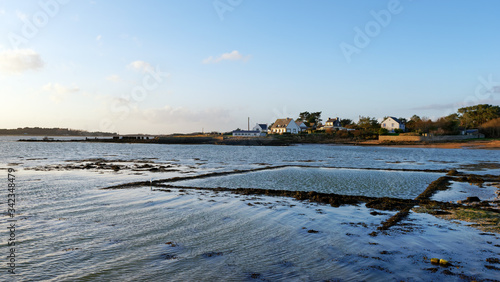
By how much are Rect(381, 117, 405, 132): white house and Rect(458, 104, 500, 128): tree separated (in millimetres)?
25113

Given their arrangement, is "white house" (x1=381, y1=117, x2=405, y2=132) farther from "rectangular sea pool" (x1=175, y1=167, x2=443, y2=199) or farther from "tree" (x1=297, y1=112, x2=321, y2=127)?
"rectangular sea pool" (x1=175, y1=167, x2=443, y2=199)

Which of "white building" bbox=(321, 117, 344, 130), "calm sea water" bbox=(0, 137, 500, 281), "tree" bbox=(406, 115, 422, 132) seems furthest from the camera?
"white building" bbox=(321, 117, 344, 130)

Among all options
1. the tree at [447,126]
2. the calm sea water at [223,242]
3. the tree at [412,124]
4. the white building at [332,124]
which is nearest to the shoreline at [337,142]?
the tree at [447,126]

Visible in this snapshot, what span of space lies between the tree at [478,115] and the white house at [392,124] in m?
25.1

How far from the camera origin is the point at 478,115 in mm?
124125

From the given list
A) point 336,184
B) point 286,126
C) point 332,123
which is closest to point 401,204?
point 336,184

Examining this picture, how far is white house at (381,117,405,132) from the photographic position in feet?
411

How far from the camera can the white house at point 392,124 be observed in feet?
411

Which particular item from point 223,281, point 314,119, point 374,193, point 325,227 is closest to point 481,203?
point 374,193

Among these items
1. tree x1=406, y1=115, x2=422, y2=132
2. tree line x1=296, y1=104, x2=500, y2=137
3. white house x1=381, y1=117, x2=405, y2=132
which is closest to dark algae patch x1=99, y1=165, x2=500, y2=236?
tree line x1=296, y1=104, x2=500, y2=137

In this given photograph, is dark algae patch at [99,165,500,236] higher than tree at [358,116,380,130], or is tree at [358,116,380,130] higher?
tree at [358,116,380,130]

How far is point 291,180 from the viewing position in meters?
24.9

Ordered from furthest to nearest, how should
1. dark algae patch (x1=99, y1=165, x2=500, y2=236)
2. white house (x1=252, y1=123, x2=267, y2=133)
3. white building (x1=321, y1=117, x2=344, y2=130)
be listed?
white house (x1=252, y1=123, x2=267, y2=133)
white building (x1=321, y1=117, x2=344, y2=130)
dark algae patch (x1=99, y1=165, x2=500, y2=236)

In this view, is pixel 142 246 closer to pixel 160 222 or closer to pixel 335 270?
pixel 160 222
